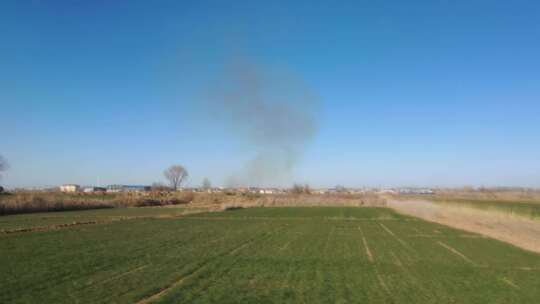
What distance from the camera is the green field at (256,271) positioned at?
11.7 m

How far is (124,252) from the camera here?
1959cm

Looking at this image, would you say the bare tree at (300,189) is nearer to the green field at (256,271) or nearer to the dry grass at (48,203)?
the dry grass at (48,203)

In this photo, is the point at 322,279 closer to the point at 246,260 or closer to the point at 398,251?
the point at 246,260

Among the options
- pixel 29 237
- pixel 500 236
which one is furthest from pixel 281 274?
pixel 500 236

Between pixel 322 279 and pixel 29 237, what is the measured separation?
20677mm

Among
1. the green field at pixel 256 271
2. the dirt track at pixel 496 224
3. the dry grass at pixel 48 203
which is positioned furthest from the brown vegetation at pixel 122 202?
the green field at pixel 256 271

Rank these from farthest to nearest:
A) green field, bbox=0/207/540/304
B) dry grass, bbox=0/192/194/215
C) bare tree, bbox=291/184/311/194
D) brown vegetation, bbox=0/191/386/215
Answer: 1. bare tree, bbox=291/184/311/194
2. brown vegetation, bbox=0/191/386/215
3. dry grass, bbox=0/192/194/215
4. green field, bbox=0/207/540/304

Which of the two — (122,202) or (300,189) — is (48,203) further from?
(300,189)

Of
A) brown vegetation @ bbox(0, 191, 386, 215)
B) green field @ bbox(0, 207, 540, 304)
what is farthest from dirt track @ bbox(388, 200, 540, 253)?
brown vegetation @ bbox(0, 191, 386, 215)

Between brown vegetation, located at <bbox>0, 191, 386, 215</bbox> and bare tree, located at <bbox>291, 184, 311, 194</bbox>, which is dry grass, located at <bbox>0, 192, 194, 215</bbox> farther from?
bare tree, located at <bbox>291, 184, 311, 194</bbox>

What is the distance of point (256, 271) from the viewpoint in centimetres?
1555

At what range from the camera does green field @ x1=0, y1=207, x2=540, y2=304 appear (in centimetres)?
1173

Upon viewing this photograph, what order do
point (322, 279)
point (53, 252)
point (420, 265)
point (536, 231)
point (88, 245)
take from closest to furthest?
point (322, 279) → point (420, 265) → point (53, 252) → point (88, 245) → point (536, 231)

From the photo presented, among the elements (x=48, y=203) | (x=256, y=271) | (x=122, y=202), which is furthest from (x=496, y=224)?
(x=122, y=202)
